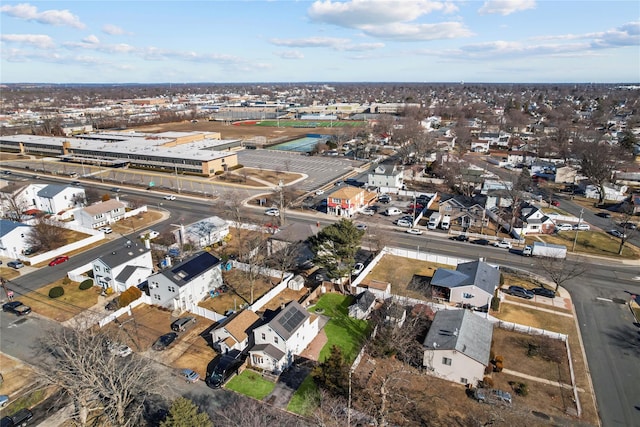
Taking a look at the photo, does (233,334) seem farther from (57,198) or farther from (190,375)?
(57,198)

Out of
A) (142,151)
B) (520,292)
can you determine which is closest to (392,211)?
(520,292)

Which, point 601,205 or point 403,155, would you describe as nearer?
point 601,205

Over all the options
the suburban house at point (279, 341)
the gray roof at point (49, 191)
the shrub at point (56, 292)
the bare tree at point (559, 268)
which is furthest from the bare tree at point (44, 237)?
the bare tree at point (559, 268)

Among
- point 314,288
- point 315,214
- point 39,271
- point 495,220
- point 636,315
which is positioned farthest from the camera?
point 315,214

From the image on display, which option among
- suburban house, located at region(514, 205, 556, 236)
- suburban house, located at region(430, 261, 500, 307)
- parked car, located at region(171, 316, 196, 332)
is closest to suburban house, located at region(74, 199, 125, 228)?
parked car, located at region(171, 316, 196, 332)

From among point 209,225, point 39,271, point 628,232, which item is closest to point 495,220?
point 628,232

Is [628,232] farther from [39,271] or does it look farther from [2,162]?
[2,162]
